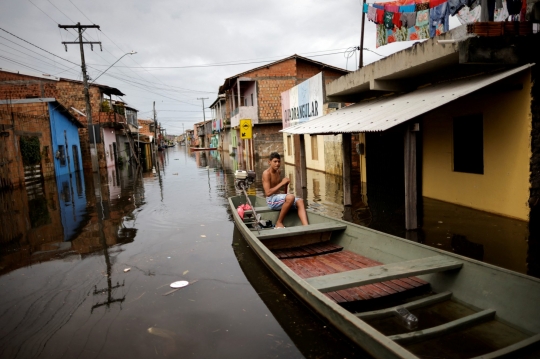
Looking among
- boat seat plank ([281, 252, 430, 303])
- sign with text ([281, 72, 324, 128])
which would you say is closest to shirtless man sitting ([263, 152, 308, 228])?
boat seat plank ([281, 252, 430, 303])

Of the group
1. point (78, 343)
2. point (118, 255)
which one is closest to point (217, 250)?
point (118, 255)

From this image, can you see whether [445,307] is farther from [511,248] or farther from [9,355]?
[9,355]

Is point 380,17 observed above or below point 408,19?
above

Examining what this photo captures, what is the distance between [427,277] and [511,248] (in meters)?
2.39

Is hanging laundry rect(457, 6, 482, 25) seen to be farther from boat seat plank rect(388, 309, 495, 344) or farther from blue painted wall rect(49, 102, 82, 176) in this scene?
blue painted wall rect(49, 102, 82, 176)

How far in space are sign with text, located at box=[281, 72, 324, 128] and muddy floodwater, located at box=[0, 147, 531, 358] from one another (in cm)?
844

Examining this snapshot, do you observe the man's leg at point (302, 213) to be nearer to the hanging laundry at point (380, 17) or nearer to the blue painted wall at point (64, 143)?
the hanging laundry at point (380, 17)

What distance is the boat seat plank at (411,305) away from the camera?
3447 mm

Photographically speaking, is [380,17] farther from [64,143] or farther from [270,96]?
[64,143]

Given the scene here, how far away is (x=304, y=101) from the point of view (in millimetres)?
19438

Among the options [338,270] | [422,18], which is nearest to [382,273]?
[338,270]

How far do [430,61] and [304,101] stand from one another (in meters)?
12.2

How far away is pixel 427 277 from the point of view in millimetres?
4227

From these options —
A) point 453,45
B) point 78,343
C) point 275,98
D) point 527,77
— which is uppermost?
point 275,98
